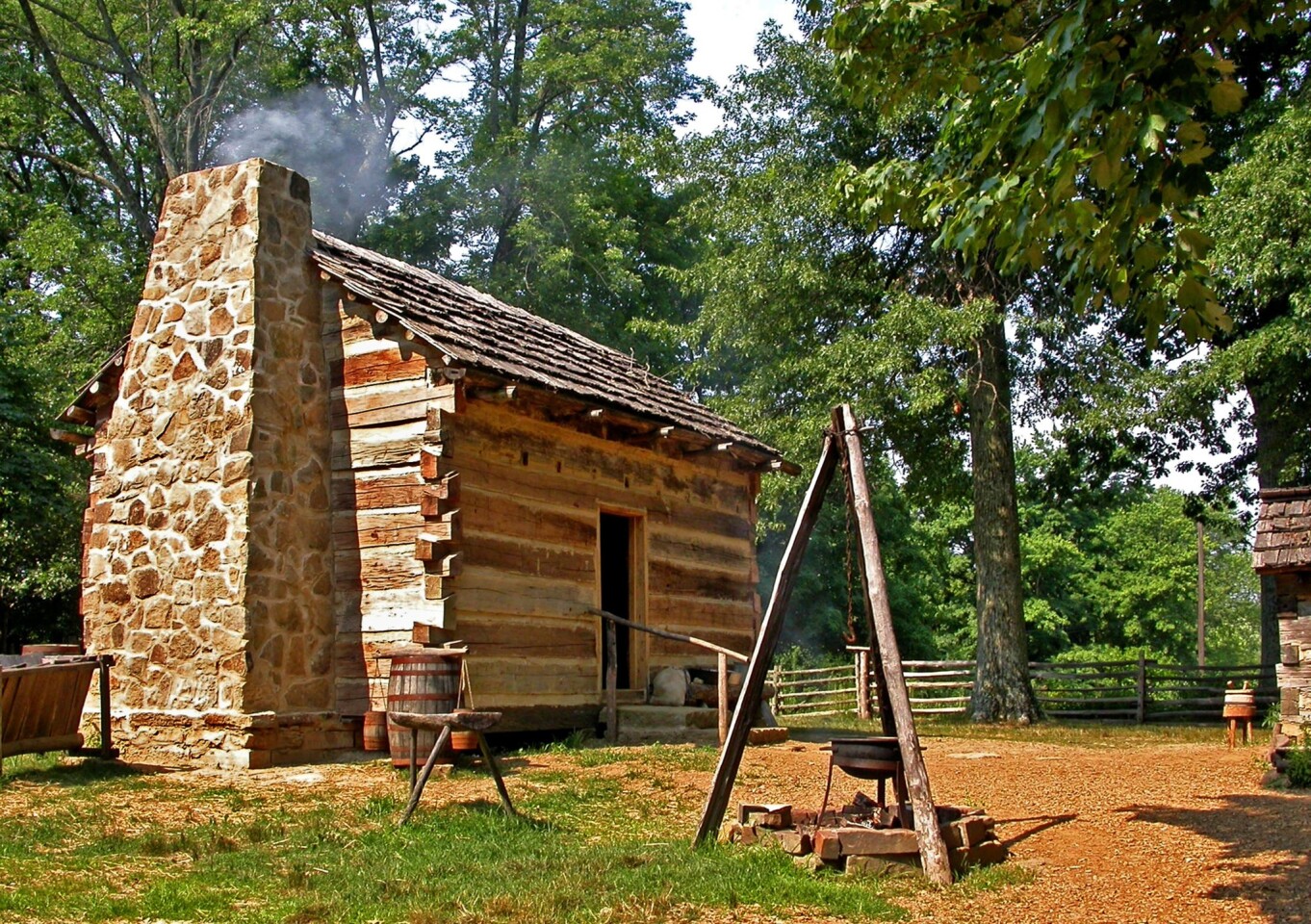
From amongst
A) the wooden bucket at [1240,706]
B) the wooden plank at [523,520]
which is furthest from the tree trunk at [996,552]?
the wooden plank at [523,520]

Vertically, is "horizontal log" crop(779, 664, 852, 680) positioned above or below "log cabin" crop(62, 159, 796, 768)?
below

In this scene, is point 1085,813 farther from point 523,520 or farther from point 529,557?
point 523,520

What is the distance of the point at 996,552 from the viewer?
810 inches

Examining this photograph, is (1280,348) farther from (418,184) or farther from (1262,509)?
(418,184)

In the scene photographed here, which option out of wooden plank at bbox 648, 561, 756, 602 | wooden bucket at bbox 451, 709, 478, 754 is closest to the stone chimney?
wooden bucket at bbox 451, 709, 478, 754

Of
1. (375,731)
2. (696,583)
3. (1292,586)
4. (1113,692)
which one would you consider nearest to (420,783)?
(375,731)

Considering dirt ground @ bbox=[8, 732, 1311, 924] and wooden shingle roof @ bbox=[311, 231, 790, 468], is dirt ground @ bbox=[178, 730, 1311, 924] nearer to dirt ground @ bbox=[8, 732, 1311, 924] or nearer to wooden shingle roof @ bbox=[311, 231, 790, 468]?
dirt ground @ bbox=[8, 732, 1311, 924]

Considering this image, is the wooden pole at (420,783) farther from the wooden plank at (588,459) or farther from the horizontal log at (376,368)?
the horizontal log at (376,368)

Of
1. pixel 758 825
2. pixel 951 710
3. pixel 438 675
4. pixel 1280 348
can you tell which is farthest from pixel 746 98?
pixel 758 825

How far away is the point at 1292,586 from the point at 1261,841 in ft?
18.0

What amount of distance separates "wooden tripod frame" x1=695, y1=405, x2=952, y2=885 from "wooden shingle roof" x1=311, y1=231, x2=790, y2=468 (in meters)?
4.77

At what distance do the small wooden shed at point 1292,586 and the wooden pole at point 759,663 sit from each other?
6426 mm

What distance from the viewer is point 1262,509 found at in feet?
42.4

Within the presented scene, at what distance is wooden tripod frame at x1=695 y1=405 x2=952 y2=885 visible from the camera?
7168mm
